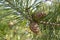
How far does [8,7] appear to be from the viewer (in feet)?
2.71

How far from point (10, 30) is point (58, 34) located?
0.29 metres

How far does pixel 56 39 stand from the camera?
0.90 metres

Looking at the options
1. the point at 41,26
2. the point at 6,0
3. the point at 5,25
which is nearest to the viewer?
the point at 6,0

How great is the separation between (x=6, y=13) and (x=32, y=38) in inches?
9.0

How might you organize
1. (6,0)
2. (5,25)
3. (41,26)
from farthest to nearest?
(5,25), (41,26), (6,0)

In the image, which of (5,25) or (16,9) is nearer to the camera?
(16,9)

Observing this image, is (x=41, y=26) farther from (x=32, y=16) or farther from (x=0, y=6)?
(x=0, y=6)

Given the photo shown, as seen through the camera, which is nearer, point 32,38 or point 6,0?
point 6,0

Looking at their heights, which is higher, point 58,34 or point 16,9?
point 16,9

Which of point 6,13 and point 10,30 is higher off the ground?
point 6,13

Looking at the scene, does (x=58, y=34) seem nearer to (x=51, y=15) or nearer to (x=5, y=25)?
(x=51, y=15)

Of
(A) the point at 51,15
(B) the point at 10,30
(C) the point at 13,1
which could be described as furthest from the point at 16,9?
(B) the point at 10,30

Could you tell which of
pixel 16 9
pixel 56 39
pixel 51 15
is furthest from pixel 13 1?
pixel 56 39

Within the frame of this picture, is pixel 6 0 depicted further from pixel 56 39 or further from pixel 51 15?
pixel 56 39
